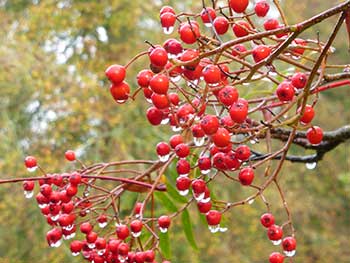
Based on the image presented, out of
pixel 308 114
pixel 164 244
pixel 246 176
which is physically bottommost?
pixel 164 244

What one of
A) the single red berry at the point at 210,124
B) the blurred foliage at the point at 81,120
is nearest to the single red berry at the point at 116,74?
the single red berry at the point at 210,124

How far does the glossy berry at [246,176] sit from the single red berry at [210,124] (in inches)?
6.4

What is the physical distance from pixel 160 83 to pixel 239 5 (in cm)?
18

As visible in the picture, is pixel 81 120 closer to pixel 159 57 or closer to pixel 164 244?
pixel 164 244

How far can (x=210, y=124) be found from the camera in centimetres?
65

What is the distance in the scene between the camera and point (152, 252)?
0.83m

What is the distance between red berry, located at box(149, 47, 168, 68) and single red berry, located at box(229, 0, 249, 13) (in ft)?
0.47

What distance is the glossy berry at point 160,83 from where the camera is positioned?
1.97ft

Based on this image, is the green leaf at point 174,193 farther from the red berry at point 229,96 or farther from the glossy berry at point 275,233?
the red berry at point 229,96

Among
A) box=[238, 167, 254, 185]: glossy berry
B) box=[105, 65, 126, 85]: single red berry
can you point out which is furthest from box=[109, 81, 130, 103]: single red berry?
box=[238, 167, 254, 185]: glossy berry

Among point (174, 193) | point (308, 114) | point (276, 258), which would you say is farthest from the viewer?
point (174, 193)

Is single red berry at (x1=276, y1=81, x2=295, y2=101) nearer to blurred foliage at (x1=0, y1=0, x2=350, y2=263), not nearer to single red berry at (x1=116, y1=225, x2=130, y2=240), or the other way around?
single red berry at (x1=116, y1=225, x2=130, y2=240)

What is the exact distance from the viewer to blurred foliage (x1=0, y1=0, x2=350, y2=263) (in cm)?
467

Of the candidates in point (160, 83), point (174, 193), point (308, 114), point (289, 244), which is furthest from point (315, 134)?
point (174, 193)
